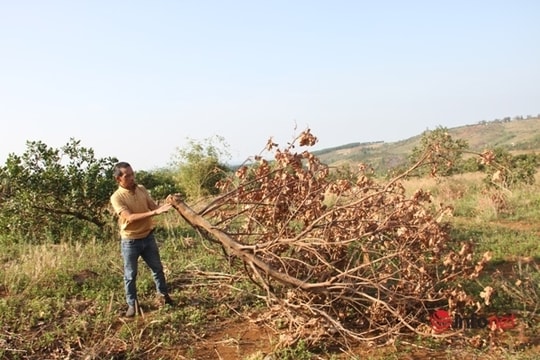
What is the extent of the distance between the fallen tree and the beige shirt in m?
0.64

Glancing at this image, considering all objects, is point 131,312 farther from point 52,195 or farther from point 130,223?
point 52,195

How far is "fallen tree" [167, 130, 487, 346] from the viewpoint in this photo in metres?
3.89

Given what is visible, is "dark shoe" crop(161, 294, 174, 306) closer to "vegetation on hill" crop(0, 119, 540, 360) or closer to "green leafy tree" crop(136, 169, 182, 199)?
"vegetation on hill" crop(0, 119, 540, 360)

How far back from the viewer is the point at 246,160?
4.53 m

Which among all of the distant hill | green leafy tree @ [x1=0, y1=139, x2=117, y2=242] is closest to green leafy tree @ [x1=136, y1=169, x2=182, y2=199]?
green leafy tree @ [x1=0, y1=139, x2=117, y2=242]

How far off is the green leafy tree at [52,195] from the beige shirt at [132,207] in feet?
11.6

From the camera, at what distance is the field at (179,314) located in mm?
3814

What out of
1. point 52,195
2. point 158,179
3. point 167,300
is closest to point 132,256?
point 167,300

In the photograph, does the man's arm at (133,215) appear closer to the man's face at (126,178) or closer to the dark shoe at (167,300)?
the man's face at (126,178)

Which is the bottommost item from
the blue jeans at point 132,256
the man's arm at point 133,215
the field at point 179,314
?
the field at point 179,314

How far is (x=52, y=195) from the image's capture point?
25.4 feet

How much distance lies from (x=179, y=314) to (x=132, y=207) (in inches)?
46.7

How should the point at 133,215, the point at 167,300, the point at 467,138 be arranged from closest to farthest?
the point at 133,215 < the point at 167,300 < the point at 467,138

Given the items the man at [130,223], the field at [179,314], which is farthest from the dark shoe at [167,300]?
the man at [130,223]
